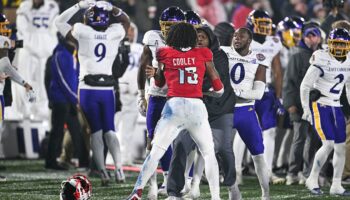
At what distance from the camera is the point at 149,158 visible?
30.6 feet

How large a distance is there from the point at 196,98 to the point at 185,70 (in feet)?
0.83

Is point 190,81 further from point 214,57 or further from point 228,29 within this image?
point 228,29

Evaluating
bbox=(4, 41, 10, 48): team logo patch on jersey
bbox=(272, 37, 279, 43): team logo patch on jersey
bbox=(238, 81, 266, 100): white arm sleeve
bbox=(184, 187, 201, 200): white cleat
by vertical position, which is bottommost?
bbox=(184, 187, 201, 200): white cleat

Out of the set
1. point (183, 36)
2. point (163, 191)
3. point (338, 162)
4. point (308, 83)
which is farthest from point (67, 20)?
point (338, 162)

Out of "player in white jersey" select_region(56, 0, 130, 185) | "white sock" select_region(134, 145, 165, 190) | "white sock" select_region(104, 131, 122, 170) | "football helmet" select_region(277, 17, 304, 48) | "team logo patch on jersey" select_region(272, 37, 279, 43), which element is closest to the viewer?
"white sock" select_region(134, 145, 165, 190)

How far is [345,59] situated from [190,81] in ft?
8.17

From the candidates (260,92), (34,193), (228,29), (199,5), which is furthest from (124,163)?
(199,5)

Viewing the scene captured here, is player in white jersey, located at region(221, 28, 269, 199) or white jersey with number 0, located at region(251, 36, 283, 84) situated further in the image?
white jersey with number 0, located at region(251, 36, 283, 84)

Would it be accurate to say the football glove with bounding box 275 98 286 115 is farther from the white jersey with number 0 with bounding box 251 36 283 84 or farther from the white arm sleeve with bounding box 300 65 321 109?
the white arm sleeve with bounding box 300 65 321 109

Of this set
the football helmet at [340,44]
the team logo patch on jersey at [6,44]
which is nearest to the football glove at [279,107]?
the football helmet at [340,44]

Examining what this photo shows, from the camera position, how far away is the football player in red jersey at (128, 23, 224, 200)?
928cm

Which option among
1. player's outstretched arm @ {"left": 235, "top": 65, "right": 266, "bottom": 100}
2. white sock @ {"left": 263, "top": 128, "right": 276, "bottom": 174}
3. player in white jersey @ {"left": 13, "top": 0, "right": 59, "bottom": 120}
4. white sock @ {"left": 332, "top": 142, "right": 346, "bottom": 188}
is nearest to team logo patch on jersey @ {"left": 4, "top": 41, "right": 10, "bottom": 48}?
player's outstretched arm @ {"left": 235, "top": 65, "right": 266, "bottom": 100}

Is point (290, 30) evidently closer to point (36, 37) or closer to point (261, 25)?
point (261, 25)

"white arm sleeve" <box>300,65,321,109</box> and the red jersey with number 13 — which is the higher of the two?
the red jersey with number 13
